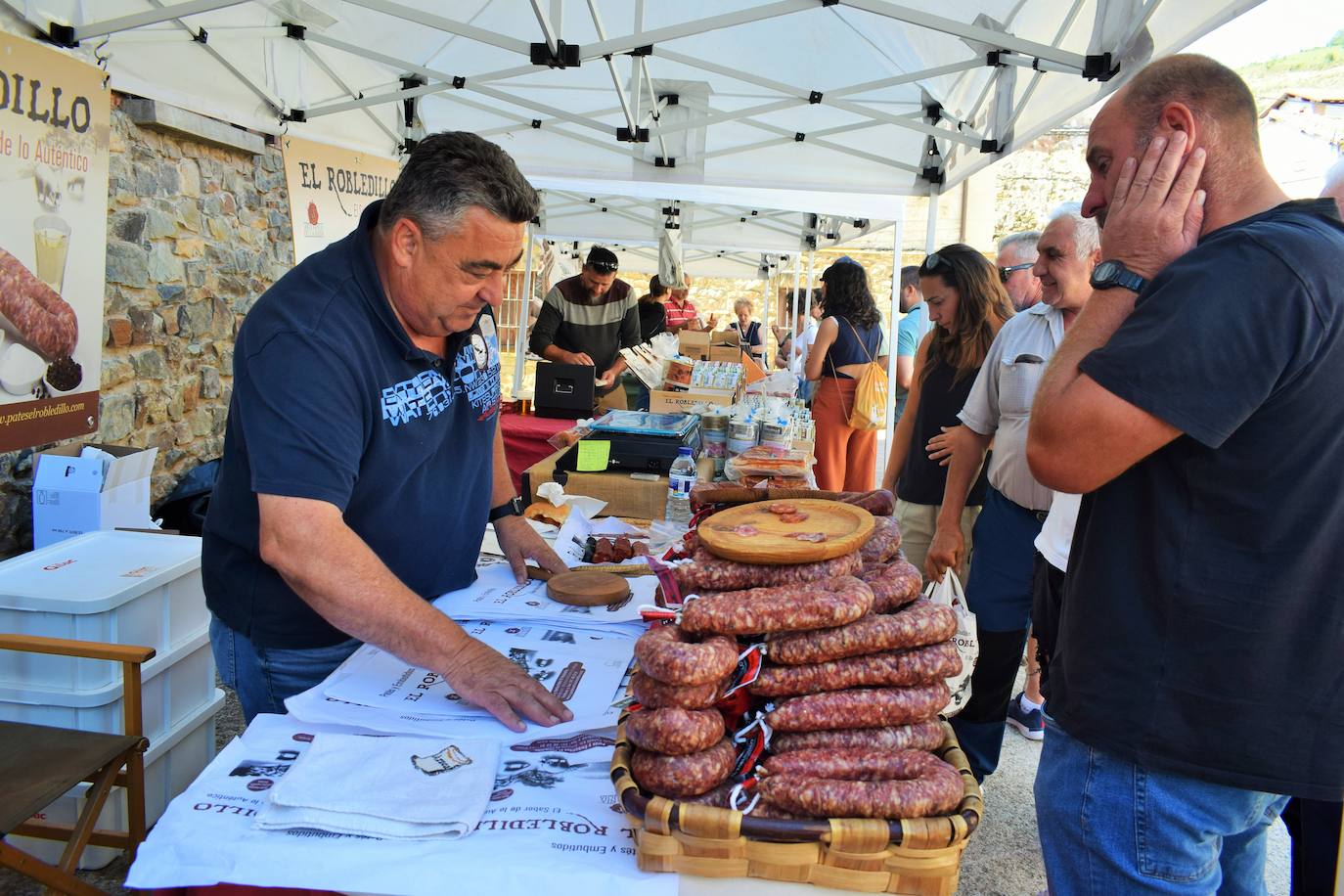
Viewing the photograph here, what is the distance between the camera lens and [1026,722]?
154 inches

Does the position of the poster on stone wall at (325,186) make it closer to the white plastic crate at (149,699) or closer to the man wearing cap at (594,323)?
the man wearing cap at (594,323)

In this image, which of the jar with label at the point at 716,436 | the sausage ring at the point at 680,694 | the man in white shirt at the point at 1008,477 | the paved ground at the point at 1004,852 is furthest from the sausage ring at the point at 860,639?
the jar with label at the point at 716,436

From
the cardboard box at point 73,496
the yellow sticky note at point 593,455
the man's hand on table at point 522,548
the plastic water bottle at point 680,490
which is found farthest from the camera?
the cardboard box at point 73,496

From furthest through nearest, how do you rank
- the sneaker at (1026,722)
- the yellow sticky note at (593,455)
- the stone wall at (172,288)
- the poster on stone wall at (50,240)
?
the stone wall at (172,288) → the sneaker at (1026,722) → the poster on stone wall at (50,240) → the yellow sticky note at (593,455)

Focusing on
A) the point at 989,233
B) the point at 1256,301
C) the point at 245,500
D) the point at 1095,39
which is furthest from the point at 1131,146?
the point at 989,233

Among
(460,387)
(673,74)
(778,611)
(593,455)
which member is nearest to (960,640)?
(778,611)

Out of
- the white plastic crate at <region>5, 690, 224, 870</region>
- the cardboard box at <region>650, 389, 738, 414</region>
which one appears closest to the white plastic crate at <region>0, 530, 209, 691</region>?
Answer: the white plastic crate at <region>5, 690, 224, 870</region>

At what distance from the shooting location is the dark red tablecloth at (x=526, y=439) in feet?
16.6

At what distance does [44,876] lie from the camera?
1861mm

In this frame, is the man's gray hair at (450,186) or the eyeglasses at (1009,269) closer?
the man's gray hair at (450,186)

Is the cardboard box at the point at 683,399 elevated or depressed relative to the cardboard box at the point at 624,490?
elevated

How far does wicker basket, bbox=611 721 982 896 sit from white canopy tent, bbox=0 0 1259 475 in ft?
10.9

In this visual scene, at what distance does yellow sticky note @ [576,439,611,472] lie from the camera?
3359 mm

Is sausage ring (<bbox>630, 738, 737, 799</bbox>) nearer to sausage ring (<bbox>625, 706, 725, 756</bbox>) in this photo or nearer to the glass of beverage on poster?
sausage ring (<bbox>625, 706, 725, 756</bbox>)
